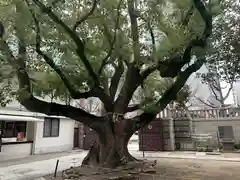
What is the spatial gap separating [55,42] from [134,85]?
3.13 metres

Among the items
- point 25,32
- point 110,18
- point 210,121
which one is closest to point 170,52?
point 110,18

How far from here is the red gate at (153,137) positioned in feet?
41.7

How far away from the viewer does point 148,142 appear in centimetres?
1305

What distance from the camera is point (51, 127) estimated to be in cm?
1419

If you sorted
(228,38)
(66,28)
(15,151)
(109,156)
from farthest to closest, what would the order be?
(15,151), (109,156), (228,38), (66,28)

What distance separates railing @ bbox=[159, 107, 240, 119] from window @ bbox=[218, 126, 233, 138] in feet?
2.28

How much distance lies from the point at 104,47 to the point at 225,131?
893cm

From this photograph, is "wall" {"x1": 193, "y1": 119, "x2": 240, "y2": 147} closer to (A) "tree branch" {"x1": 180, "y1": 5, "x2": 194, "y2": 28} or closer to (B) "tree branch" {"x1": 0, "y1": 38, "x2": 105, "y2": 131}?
(B) "tree branch" {"x1": 0, "y1": 38, "x2": 105, "y2": 131}

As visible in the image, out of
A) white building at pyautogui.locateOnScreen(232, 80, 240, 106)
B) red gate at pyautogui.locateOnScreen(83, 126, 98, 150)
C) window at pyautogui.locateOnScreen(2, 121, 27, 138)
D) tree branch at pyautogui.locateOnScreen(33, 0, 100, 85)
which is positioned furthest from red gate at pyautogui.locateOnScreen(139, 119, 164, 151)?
white building at pyautogui.locateOnScreen(232, 80, 240, 106)

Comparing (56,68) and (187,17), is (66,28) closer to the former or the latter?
(56,68)

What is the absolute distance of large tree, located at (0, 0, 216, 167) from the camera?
223 inches

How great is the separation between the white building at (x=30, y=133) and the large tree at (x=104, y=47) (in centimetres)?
511

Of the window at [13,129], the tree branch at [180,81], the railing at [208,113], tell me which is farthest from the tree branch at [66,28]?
the window at [13,129]

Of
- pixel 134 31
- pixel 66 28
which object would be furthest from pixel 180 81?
pixel 66 28
